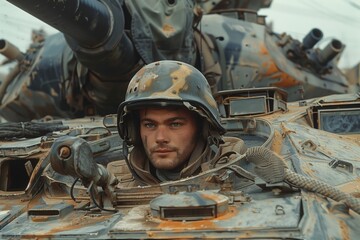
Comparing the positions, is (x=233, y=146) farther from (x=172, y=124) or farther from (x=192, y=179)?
(x=192, y=179)

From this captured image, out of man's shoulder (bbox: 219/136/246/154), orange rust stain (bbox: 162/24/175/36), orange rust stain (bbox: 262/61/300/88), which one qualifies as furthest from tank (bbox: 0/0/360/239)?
orange rust stain (bbox: 262/61/300/88)

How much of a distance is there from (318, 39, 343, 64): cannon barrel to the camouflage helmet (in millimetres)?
5552

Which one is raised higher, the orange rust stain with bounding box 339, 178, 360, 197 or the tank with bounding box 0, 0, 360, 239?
the tank with bounding box 0, 0, 360, 239

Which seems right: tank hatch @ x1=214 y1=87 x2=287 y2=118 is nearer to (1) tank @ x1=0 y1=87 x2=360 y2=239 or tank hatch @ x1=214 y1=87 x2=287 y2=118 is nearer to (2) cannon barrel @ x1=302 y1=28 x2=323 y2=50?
(1) tank @ x1=0 y1=87 x2=360 y2=239

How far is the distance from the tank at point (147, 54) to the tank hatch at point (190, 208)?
8.09ft

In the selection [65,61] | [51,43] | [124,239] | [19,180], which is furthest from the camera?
[51,43]

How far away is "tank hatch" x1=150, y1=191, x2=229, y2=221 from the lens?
3986 millimetres

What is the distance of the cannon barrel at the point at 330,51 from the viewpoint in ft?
34.8

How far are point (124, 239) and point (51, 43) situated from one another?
7115 millimetres

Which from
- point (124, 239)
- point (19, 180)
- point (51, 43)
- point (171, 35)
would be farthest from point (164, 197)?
point (51, 43)

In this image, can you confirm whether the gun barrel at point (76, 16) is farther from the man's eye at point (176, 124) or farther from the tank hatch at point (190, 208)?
the tank hatch at point (190, 208)

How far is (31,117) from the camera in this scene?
11023 millimetres

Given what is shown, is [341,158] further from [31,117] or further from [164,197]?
[31,117]

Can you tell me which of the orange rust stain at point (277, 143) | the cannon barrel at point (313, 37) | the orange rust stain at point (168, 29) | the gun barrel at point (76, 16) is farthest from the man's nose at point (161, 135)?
the cannon barrel at point (313, 37)
